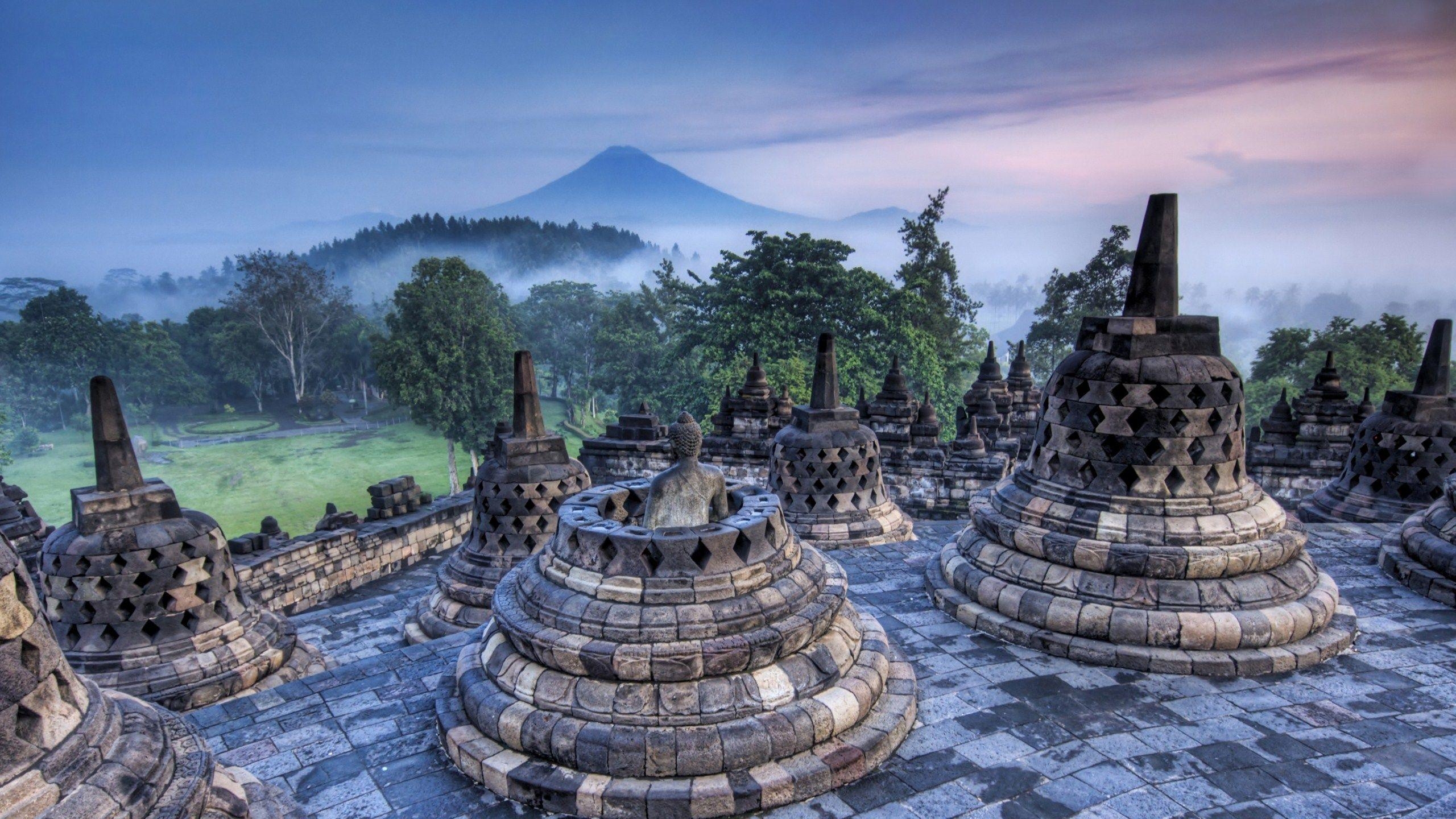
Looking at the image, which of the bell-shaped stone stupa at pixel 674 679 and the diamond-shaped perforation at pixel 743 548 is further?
the diamond-shaped perforation at pixel 743 548

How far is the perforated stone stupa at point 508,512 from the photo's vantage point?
10102 mm

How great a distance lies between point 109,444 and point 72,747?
5408mm

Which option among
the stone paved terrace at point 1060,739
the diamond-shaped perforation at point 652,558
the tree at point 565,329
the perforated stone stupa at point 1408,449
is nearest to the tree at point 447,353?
the tree at point 565,329

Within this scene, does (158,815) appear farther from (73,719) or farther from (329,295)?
(329,295)

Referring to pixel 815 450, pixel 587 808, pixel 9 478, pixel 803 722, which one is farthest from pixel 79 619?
pixel 9 478

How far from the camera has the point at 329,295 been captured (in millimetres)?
51812

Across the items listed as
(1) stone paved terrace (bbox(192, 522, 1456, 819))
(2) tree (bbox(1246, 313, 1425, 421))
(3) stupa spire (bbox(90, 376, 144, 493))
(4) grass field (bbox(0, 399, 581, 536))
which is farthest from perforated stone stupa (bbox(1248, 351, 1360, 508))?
(4) grass field (bbox(0, 399, 581, 536))

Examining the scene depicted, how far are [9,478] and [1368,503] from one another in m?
53.8

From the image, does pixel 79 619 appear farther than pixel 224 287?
No

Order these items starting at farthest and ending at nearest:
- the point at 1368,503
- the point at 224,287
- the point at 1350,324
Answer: the point at 224,287, the point at 1350,324, the point at 1368,503

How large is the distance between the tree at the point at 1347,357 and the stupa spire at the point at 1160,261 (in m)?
33.5

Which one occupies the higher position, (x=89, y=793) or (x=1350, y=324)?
(x=1350, y=324)

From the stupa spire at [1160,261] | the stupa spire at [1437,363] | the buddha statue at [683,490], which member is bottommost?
the buddha statue at [683,490]

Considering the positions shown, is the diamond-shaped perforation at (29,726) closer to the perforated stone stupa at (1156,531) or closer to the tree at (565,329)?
the perforated stone stupa at (1156,531)
